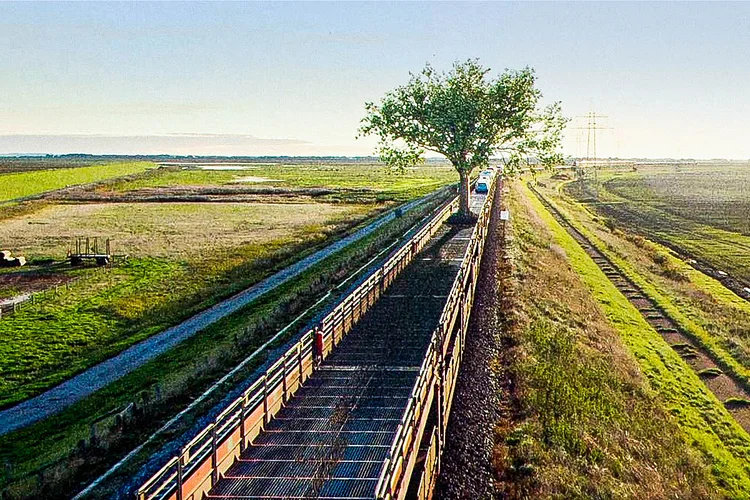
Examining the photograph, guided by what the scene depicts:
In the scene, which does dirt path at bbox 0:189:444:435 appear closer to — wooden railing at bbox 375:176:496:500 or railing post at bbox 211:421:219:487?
railing post at bbox 211:421:219:487

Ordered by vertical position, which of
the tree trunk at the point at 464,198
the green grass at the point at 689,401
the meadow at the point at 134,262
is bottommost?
the green grass at the point at 689,401

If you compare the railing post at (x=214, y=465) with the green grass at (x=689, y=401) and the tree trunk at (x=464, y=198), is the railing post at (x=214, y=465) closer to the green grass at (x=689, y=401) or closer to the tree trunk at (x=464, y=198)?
the green grass at (x=689, y=401)

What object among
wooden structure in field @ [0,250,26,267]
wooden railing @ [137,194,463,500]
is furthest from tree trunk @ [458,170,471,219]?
wooden structure in field @ [0,250,26,267]

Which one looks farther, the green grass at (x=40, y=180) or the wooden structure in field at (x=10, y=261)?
the green grass at (x=40, y=180)

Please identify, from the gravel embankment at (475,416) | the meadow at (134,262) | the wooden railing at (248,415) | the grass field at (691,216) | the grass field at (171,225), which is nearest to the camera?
the wooden railing at (248,415)

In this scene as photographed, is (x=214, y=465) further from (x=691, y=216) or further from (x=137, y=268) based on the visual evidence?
(x=691, y=216)

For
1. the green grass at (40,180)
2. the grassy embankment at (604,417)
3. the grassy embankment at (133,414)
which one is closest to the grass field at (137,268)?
the grassy embankment at (133,414)

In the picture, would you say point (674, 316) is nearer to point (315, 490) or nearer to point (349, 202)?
point (315, 490)
